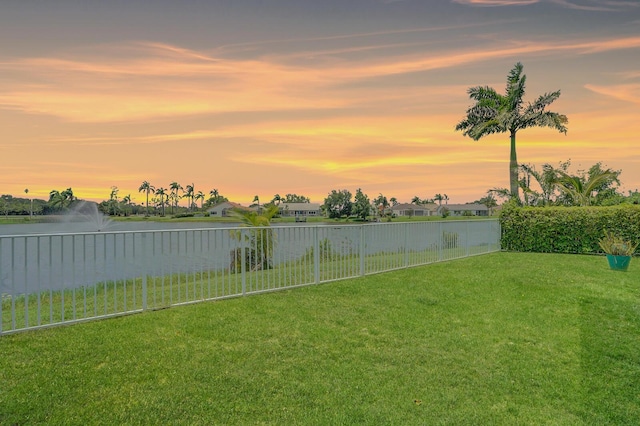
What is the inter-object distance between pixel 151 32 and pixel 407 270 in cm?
1021

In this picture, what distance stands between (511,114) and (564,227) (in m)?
10.1

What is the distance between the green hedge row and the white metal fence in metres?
6.07

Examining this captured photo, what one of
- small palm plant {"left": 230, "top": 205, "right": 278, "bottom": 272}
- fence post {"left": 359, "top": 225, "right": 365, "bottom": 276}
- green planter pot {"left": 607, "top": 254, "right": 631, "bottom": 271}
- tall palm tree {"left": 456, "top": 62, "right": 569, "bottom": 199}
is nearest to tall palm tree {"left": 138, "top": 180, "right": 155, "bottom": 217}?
tall palm tree {"left": 456, "top": 62, "right": 569, "bottom": 199}

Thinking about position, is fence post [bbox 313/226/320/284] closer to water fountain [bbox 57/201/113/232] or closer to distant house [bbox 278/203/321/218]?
water fountain [bbox 57/201/113/232]

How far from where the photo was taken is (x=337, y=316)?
19.8 ft

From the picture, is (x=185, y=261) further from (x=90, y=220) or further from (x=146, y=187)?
(x=146, y=187)

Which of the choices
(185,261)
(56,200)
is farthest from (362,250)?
(56,200)

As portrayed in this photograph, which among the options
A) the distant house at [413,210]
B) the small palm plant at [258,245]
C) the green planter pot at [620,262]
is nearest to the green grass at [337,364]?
the small palm plant at [258,245]

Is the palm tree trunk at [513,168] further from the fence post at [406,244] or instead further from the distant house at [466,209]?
the distant house at [466,209]

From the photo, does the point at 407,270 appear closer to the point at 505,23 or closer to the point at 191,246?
the point at 191,246

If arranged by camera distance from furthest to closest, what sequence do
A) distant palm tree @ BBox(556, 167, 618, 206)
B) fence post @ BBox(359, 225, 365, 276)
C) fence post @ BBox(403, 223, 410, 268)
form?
distant palm tree @ BBox(556, 167, 618, 206)
fence post @ BBox(403, 223, 410, 268)
fence post @ BBox(359, 225, 365, 276)

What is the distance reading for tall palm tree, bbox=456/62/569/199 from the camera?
22609 mm

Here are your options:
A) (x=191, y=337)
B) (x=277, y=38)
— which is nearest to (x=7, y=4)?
(x=277, y=38)

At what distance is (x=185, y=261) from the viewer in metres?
6.75
